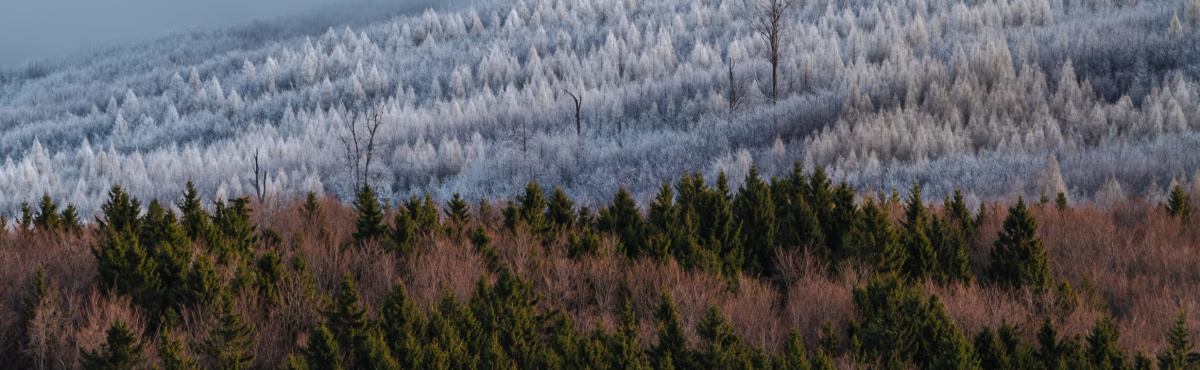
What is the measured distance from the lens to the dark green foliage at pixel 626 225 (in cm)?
2056

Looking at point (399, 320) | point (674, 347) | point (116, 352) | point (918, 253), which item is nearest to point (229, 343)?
point (116, 352)

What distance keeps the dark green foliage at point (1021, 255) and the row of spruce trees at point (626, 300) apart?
30mm

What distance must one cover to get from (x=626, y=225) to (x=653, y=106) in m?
49.3

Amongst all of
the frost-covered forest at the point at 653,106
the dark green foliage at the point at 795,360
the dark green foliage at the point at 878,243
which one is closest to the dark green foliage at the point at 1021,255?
the dark green foliage at the point at 878,243

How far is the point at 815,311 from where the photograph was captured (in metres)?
16.4

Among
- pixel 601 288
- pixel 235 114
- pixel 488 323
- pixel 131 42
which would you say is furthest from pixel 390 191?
pixel 131 42

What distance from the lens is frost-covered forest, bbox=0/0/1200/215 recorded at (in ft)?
150

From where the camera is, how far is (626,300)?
1306 cm

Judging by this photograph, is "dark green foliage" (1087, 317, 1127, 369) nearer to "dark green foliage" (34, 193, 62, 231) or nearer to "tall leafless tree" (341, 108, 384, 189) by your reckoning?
"dark green foliage" (34, 193, 62, 231)

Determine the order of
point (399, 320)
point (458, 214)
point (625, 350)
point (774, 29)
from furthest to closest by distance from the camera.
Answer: point (774, 29) → point (458, 214) → point (399, 320) → point (625, 350)

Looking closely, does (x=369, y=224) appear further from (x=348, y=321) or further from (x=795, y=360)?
(x=795, y=360)

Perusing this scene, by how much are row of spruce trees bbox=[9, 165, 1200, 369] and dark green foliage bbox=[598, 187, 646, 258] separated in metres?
0.05

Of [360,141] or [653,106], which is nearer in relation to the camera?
[653,106]

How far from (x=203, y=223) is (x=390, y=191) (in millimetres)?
39557
